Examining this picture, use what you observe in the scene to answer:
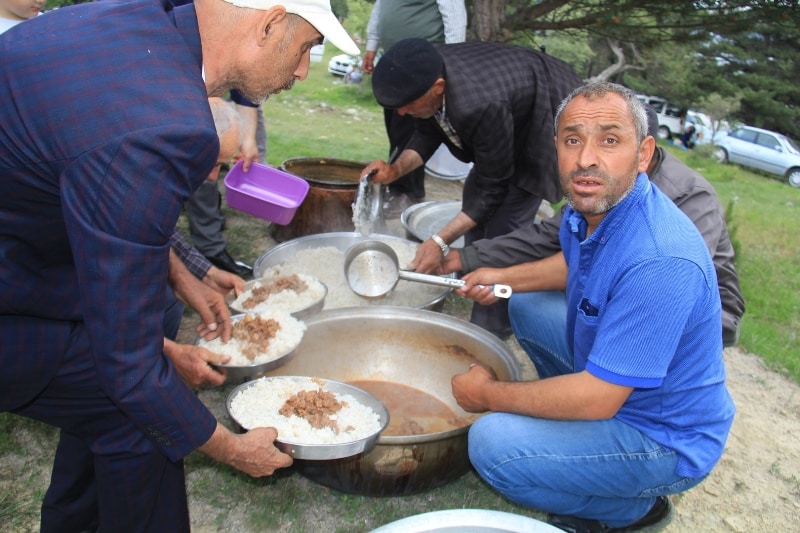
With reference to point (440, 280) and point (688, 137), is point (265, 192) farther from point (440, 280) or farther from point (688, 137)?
point (688, 137)

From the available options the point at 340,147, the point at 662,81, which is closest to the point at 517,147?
the point at 340,147

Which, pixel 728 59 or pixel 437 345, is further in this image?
pixel 728 59

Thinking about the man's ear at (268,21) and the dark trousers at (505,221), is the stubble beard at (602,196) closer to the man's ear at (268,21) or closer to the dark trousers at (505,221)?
the man's ear at (268,21)

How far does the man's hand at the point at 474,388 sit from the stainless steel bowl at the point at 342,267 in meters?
0.97

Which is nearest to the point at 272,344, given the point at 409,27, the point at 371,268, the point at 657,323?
the point at 371,268

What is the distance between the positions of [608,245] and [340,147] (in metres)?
8.03

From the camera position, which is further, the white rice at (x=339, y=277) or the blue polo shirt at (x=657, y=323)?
the white rice at (x=339, y=277)

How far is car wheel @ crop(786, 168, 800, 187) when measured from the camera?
18.7 m

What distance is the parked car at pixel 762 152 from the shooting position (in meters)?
18.9

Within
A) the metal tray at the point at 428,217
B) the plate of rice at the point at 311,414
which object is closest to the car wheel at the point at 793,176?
the metal tray at the point at 428,217

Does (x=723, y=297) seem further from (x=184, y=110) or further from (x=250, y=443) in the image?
(x=184, y=110)

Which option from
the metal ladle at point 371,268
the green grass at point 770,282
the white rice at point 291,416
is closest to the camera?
the white rice at point 291,416

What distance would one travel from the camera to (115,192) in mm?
1228

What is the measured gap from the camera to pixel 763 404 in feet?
12.0
